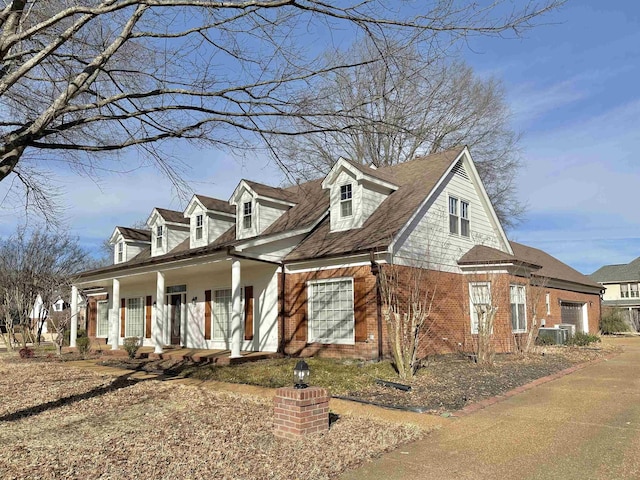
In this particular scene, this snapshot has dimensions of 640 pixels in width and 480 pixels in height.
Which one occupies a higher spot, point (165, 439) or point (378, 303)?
point (378, 303)

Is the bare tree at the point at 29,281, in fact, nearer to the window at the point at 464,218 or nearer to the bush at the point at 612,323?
the window at the point at 464,218

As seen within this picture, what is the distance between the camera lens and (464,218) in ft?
57.2

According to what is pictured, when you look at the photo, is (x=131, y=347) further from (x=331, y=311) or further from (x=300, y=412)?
(x=300, y=412)

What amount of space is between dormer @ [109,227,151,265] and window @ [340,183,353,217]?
12.6 metres

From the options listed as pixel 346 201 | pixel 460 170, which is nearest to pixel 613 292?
pixel 460 170

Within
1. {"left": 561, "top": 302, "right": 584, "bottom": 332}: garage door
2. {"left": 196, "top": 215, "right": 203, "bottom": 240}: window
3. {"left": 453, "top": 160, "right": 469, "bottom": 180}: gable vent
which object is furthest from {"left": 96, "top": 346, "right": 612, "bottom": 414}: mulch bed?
{"left": 561, "top": 302, "right": 584, "bottom": 332}: garage door

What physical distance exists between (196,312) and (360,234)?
7556mm

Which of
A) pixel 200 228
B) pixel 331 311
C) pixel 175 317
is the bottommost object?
pixel 175 317

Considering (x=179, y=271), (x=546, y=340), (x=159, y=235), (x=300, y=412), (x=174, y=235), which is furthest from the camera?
(x=159, y=235)

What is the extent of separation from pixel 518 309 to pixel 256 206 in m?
9.55

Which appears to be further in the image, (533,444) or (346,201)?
(346,201)

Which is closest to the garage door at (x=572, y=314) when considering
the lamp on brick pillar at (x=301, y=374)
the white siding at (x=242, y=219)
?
the white siding at (x=242, y=219)

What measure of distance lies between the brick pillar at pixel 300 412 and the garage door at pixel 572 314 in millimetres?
22074

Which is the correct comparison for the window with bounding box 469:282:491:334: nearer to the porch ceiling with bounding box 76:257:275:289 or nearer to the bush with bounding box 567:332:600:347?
the bush with bounding box 567:332:600:347
